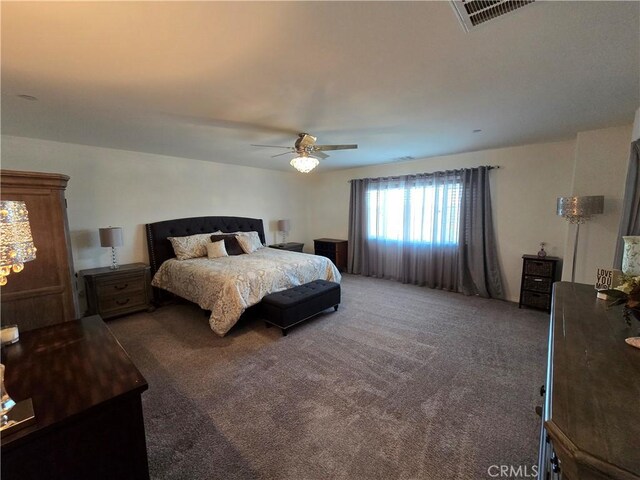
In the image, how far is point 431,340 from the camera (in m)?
2.86

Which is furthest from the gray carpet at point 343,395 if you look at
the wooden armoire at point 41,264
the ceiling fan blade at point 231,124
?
the ceiling fan blade at point 231,124

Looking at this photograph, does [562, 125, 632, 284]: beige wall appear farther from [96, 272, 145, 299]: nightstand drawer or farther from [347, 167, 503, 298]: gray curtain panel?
[96, 272, 145, 299]: nightstand drawer

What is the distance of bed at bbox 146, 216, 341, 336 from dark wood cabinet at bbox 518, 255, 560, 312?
2.66 metres

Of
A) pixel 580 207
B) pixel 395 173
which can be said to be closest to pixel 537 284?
pixel 580 207

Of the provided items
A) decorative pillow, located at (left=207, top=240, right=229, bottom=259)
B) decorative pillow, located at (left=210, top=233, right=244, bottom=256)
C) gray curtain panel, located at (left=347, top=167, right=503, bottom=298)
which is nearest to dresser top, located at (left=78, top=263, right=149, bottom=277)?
decorative pillow, located at (left=207, top=240, right=229, bottom=259)

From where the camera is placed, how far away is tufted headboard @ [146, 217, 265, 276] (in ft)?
13.5

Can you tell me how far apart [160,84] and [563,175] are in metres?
4.78

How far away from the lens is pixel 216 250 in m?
4.21

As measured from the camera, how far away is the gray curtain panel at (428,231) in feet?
13.7

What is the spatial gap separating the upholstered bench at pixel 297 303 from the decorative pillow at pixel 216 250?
4.80 ft

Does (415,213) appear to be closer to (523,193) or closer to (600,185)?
(523,193)

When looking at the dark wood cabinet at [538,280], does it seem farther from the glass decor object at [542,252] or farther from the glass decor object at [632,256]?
the glass decor object at [632,256]

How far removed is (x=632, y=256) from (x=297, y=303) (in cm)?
262

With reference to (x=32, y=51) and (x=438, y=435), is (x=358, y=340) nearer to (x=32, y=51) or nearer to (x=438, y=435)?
(x=438, y=435)
